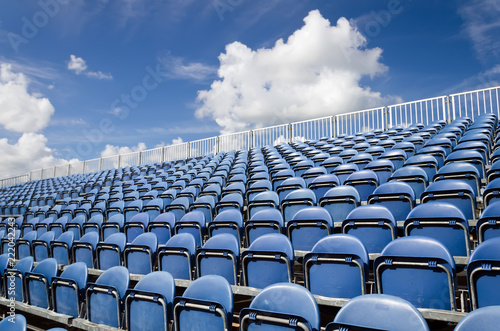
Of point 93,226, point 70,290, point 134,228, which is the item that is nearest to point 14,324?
point 70,290

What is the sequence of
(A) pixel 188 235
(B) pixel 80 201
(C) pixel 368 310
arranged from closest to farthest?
1. (C) pixel 368 310
2. (A) pixel 188 235
3. (B) pixel 80 201

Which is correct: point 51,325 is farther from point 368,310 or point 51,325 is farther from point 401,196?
point 401,196

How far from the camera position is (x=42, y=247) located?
5832mm

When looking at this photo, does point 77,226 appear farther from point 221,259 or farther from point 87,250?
point 221,259

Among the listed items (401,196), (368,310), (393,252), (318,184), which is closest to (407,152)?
(318,184)

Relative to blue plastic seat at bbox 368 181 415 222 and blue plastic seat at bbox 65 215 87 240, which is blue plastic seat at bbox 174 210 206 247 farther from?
blue plastic seat at bbox 65 215 87 240

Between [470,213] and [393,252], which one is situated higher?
[470,213]

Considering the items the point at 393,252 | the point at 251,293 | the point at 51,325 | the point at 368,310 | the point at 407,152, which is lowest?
the point at 51,325

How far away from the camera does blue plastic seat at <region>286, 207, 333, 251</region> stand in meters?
3.95

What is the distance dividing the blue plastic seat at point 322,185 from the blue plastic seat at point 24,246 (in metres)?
5.11

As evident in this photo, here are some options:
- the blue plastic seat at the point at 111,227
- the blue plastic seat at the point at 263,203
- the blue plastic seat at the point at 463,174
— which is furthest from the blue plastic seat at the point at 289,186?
the blue plastic seat at the point at 111,227

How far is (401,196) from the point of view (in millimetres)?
4289

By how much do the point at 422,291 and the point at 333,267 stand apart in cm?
71

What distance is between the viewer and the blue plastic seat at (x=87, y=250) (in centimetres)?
506
